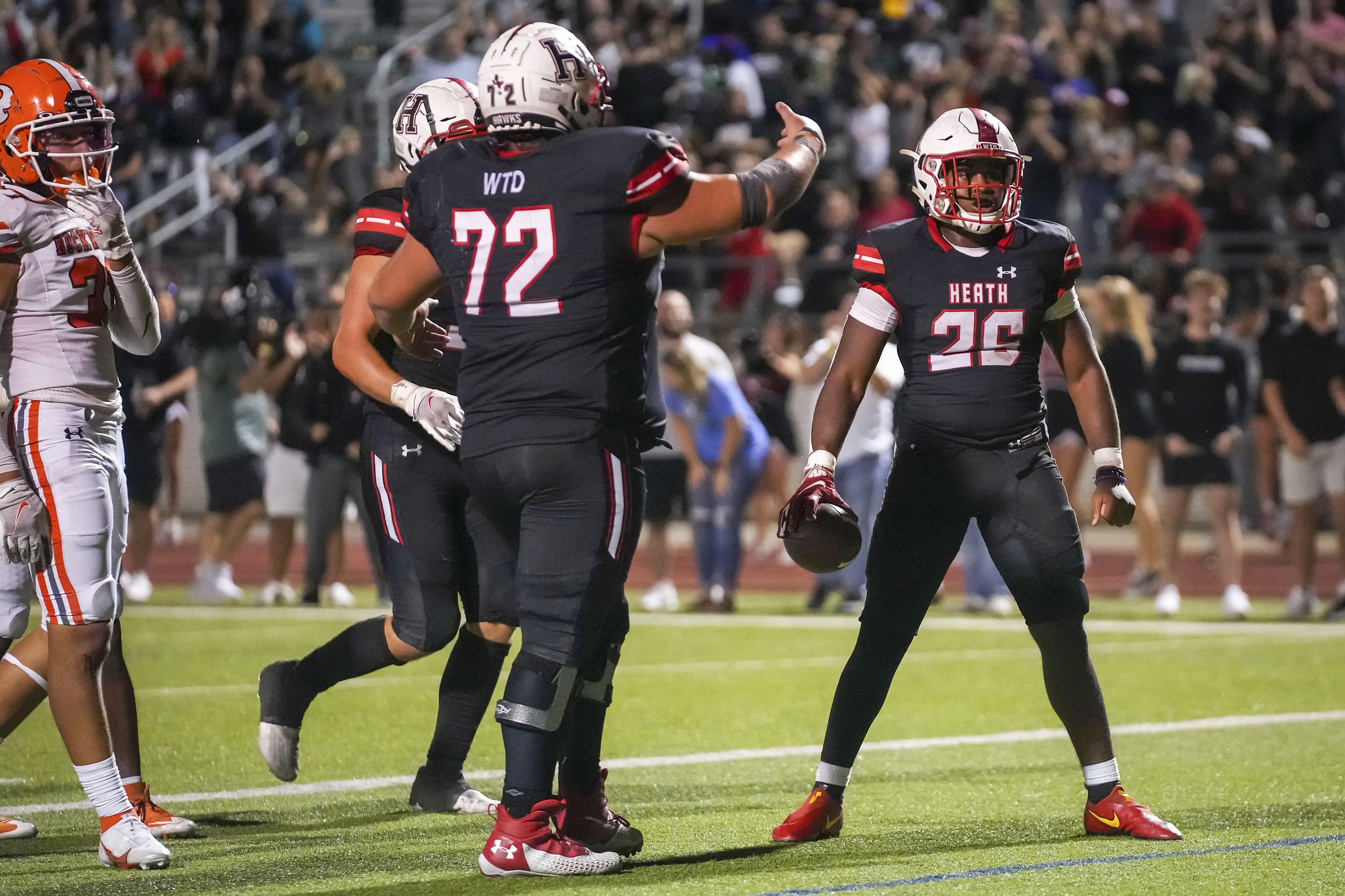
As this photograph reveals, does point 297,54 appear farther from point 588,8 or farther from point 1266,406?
point 1266,406

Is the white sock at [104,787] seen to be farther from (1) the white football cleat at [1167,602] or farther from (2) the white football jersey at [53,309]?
(1) the white football cleat at [1167,602]

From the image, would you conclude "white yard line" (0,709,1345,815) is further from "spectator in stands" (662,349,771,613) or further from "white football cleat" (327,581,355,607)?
"white football cleat" (327,581,355,607)

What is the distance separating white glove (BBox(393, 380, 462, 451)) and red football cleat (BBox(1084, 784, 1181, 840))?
2.16 m

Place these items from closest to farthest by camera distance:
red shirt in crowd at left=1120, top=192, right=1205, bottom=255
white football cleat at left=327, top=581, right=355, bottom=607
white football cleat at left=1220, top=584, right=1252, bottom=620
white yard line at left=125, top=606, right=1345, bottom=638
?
white yard line at left=125, top=606, right=1345, bottom=638 < white football cleat at left=1220, top=584, right=1252, bottom=620 < white football cleat at left=327, top=581, right=355, bottom=607 < red shirt in crowd at left=1120, top=192, right=1205, bottom=255

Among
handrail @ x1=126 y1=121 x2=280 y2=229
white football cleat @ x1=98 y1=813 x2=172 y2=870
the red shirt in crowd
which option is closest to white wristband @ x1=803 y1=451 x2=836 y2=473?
white football cleat @ x1=98 y1=813 x2=172 y2=870

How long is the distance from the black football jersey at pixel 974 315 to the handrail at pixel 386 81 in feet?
50.3

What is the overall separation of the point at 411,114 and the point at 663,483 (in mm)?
7743

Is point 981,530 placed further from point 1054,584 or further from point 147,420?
point 147,420

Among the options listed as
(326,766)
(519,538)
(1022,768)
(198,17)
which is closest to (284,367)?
(326,766)

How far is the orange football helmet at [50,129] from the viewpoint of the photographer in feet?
16.5

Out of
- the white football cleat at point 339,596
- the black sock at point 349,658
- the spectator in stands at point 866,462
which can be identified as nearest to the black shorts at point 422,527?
the black sock at point 349,658

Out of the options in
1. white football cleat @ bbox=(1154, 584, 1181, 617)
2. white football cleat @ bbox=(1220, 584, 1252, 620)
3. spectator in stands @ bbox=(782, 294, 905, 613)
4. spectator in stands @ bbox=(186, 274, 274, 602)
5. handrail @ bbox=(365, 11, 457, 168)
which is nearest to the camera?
white football cleat @ bbox=(1220, 584, 1252, 620)

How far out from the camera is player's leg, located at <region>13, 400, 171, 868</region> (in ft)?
16.4

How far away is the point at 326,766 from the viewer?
6.91m
